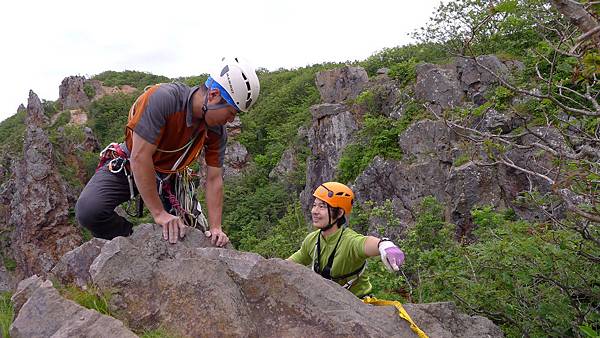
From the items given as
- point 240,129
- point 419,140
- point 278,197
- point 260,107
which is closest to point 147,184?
point 419,140

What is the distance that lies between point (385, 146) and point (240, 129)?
24.2 m

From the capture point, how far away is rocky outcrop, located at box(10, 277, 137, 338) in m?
3.20

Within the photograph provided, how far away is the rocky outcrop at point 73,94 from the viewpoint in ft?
185

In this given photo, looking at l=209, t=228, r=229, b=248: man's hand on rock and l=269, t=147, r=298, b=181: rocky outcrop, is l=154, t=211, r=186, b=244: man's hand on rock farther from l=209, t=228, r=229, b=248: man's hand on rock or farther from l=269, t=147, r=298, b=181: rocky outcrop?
l=269, t=147, r=298, b=181: rocky outcrop

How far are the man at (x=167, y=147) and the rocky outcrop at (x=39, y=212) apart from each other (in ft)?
79.6

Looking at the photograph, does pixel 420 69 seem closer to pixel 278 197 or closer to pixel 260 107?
pixel 278 197

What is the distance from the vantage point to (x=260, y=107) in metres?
45.0

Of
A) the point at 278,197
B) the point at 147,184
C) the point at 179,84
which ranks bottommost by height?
the point at 278,197

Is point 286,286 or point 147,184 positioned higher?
point 147,184

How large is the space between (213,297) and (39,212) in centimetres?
2607

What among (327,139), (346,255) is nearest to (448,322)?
(346,255)

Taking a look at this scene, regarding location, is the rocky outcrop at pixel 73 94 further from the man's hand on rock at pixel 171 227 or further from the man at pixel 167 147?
the man's hand on rock at pixel 171 227

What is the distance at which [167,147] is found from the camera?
15.0 feet

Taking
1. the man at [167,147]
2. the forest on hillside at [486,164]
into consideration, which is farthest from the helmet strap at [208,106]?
the forest on hillside at [486,164]
